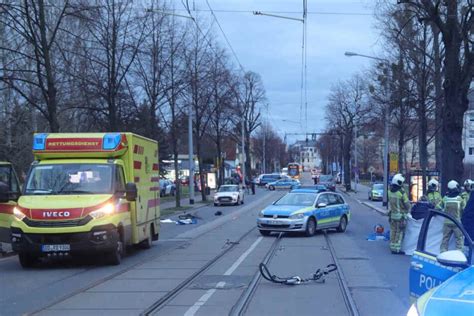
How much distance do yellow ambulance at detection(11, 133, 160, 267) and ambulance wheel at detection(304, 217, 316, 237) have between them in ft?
20.0

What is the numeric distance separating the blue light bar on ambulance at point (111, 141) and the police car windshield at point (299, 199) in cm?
816

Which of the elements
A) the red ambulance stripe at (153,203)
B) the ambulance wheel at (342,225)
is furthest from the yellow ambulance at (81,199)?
the ambulance wheel at (342,225)

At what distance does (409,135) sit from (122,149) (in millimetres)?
30966

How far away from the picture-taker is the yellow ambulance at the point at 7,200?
47.9ft

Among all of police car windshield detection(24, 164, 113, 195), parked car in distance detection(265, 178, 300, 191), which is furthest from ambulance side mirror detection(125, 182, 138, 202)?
parked car in distance detection(265, 178, 300, 191)

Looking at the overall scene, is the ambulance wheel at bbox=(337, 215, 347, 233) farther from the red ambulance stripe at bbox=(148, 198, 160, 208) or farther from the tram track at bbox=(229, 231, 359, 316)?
the tram track at bbox=(229, 231, 359, 316)

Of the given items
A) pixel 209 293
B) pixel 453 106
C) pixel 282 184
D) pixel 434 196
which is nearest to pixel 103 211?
pixel 209 293

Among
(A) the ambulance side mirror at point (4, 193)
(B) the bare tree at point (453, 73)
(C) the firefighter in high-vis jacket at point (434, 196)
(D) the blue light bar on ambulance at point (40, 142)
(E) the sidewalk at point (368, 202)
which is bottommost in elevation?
(E) the sidewalk at point (368, 202)

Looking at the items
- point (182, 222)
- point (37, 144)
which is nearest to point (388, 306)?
point (37, 144)

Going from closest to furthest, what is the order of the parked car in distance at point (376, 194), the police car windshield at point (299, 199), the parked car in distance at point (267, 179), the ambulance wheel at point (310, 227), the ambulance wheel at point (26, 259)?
the ambulance wheel at point (26, 259) → the ambulance wheel at point (310, 227) → the police car windshield at point (299, 199) → the parked car in distance at point (376, 194) → the parked car in distance at point (267, 179)

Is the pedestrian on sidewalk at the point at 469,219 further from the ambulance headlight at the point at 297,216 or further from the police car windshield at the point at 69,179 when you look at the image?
the ambulance headlight at the point at 297,216

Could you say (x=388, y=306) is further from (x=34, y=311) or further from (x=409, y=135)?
(x=409, y=135)

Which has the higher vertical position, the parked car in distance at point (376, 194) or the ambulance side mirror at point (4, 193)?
the ambulance side mirror at point (4, 193)

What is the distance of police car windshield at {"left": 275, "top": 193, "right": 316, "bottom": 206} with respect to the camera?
20.9 meters
